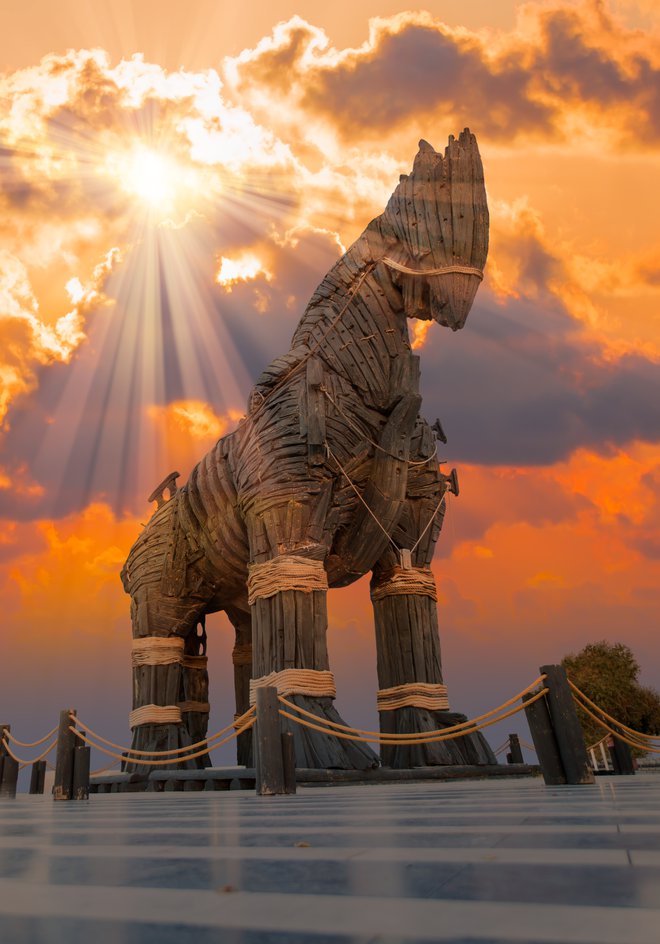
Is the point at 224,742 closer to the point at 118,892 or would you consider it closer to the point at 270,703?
the point at 270,703

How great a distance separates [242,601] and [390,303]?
4.99m

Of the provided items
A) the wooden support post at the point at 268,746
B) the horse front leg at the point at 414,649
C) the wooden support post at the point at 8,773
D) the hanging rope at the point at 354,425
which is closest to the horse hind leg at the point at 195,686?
the wooden support post at the point at 8,773

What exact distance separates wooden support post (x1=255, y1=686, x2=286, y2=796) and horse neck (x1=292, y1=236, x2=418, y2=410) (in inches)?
154

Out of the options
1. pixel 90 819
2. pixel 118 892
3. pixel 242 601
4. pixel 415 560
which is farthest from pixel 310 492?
pixel 118 892

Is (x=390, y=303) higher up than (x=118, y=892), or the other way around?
(x=390, y=303)

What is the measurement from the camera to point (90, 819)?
3859mm

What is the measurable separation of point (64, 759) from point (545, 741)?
181 inches

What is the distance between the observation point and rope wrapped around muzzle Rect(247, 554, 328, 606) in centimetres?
787

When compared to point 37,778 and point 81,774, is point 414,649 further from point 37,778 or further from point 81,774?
point 37,778

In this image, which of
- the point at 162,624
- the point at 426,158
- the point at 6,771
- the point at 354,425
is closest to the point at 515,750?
the point at 162,624

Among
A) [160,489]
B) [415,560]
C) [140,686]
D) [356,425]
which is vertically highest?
[160,489]

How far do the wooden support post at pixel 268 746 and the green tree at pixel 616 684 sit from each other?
59.2 ft

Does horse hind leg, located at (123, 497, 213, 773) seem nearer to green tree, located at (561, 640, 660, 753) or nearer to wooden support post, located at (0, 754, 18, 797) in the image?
wooden support post, located at (0, 754, 18, 797)

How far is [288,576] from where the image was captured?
25.8 feet
